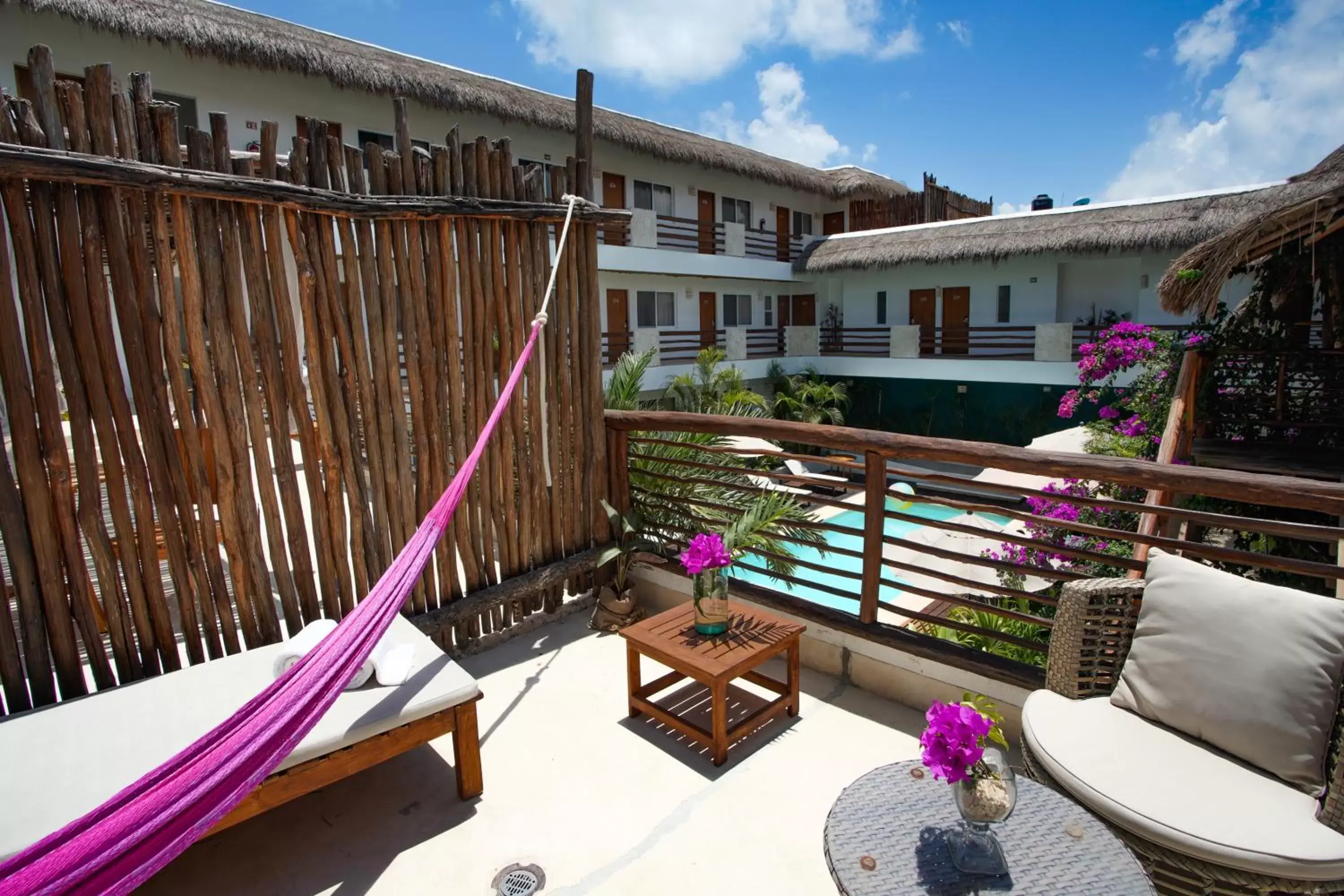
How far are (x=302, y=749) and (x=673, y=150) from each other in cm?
1322

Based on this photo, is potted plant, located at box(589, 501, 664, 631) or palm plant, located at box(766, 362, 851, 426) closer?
potted plant, located at box(589, 501, 664, 631)

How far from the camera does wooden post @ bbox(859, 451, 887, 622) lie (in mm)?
3145

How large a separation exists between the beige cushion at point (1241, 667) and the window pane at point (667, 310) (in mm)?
13195

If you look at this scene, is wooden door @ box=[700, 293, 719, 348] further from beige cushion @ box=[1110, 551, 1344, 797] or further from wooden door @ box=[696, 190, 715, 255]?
beige cushion @ box=[1110, 551, 1344, 797]

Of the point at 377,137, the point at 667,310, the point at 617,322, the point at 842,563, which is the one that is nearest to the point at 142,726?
the point at 842,563

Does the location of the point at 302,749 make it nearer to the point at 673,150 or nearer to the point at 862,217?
the point at 673,150

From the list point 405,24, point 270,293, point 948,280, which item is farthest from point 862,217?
point 270,293

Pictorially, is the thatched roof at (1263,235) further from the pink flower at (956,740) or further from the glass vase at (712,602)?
the pink flower at (956,740)

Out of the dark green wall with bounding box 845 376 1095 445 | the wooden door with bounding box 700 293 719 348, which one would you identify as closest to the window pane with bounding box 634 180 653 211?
the wooden door with bounding box 700 293 719 348

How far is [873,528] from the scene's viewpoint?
3.18m

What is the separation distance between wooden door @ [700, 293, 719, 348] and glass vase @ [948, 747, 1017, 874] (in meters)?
14.1

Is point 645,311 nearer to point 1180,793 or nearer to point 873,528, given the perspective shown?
→ point 873,528

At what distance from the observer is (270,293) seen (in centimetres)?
280

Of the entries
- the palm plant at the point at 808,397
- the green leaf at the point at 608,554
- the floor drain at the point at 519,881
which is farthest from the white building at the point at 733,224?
the floor drain at the point at 519,881
